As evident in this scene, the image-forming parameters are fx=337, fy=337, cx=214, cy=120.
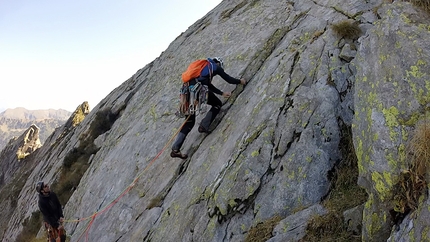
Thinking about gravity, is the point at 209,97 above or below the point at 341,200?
above

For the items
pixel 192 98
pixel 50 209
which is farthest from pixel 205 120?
pixel 50 209

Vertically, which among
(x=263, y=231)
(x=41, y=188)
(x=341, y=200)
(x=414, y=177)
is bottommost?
(x=341, y=200)

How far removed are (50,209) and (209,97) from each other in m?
8.88

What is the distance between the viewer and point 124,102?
24766 millimetres

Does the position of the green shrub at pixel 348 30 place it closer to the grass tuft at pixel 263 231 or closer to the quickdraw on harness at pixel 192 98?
the quickdraw on harness at pixel 192 98

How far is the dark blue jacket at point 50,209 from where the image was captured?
14727 millimetres

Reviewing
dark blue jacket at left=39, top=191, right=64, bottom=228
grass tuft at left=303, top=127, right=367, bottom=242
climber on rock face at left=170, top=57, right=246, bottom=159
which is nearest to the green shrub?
grass tuft at left=303, top=127, right=367, bottom=242

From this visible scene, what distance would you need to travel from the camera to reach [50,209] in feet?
49.3

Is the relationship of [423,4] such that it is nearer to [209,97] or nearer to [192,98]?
[209,97]

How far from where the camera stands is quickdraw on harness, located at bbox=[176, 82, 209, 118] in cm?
1245

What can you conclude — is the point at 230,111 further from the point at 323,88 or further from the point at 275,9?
the point at 275,9

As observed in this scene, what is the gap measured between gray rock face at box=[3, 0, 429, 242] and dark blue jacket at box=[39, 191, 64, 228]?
1.45 meters

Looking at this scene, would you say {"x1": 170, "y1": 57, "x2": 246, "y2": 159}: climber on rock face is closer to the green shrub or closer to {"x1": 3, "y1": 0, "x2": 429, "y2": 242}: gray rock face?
{"x1": 3, "y1": 0, "x2": 429, "y2": 242}: gray rock face

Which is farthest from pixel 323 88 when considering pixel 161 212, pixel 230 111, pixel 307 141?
pixel 161 212
